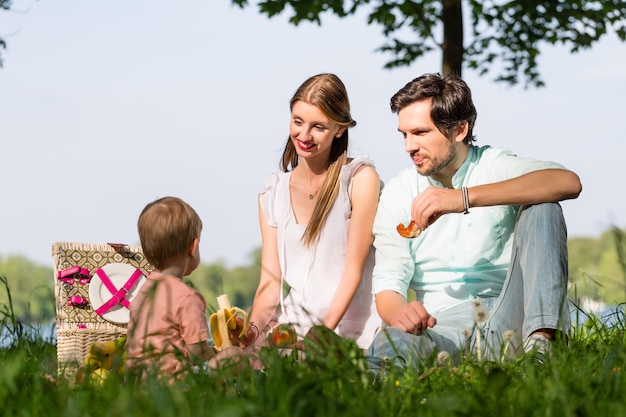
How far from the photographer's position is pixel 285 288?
5402 mm

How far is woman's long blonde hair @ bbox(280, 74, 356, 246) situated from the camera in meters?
5.03

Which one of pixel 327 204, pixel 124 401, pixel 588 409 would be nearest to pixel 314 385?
pixel 124 401

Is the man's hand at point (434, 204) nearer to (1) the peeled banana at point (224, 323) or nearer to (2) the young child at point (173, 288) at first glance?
(1) the peeled banana at point (224, 323)

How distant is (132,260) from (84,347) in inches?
26.9

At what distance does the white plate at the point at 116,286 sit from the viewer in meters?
5.62

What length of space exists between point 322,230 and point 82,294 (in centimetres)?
179

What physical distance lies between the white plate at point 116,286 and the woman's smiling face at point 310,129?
1.58 m

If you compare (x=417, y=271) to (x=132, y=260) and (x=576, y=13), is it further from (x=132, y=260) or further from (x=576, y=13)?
(x=576, y=13)

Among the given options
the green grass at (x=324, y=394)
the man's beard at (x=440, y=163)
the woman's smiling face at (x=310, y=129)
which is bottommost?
the green grass at (x=324, y=394)

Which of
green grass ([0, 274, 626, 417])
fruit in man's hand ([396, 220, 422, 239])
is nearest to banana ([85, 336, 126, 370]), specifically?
green grass ([0, 274, 626, 417])

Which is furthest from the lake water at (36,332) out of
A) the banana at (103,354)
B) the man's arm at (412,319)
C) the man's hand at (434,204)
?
the man's hand at (434,204)

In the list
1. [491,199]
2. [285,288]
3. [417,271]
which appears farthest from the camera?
[285,288]

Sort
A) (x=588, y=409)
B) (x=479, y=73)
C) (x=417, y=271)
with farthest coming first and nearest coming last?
(x=479, y=73), (x=417, y=271), (x=588, y=409)

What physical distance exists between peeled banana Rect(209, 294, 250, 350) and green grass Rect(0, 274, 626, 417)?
2.94 ft
